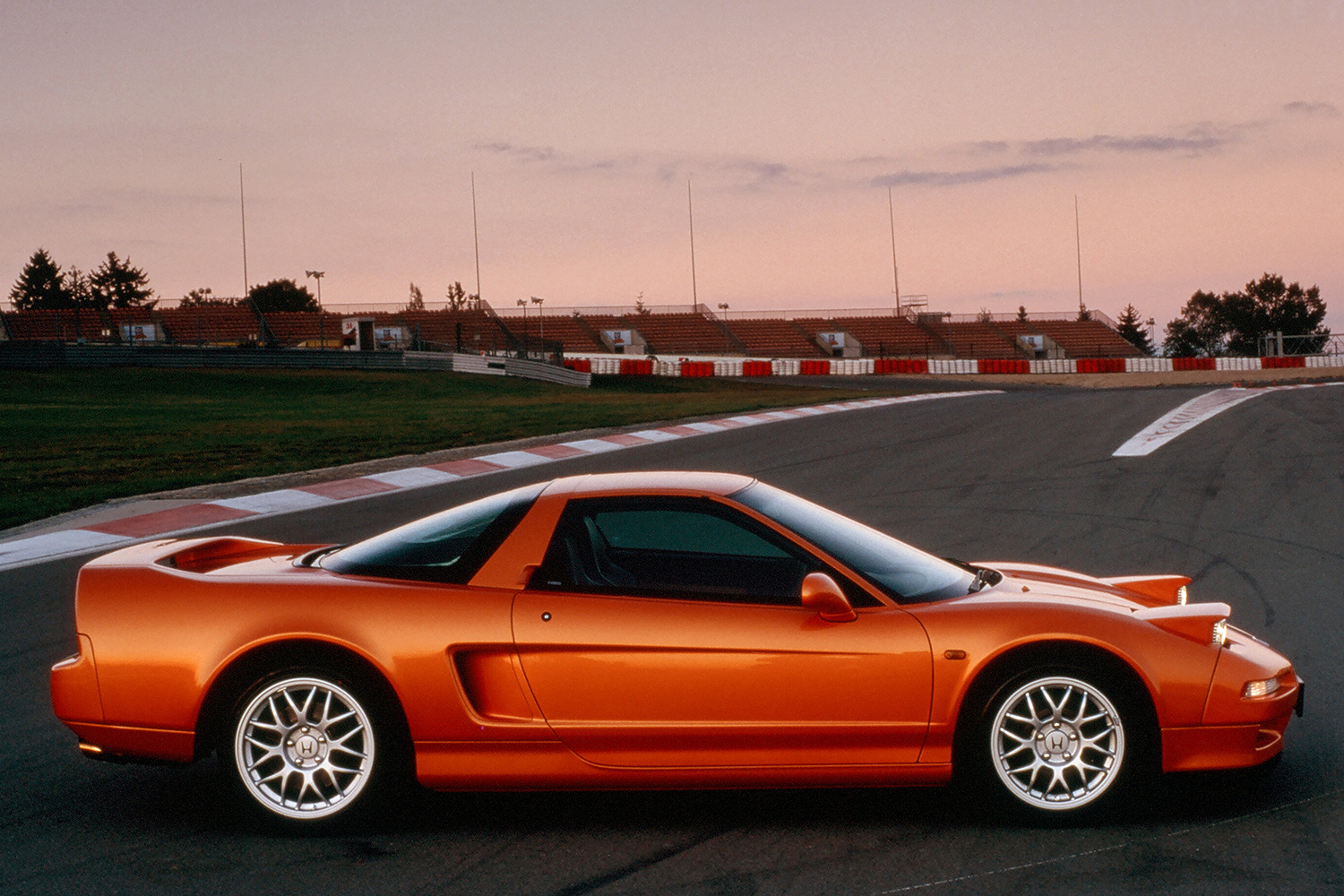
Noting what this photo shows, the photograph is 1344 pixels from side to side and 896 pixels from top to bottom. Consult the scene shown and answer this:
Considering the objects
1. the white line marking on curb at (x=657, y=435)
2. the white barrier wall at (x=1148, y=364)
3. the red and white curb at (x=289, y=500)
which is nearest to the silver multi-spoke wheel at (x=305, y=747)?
the red and white curb at (x=289, y=500)

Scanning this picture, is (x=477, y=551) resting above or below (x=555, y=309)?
below

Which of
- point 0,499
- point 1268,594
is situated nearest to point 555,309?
point 0,499

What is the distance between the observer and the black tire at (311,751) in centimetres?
395

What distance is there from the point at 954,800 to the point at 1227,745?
888 millimetres

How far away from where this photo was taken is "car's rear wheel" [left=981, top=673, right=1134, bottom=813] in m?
3.88

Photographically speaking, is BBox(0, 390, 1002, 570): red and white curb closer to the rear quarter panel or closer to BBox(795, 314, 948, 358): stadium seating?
the rear quarter panel

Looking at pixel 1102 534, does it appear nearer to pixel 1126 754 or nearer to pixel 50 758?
pixel 1126 754

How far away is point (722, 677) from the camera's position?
152 inches

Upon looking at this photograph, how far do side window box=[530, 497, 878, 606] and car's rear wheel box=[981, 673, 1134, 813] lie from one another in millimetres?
575

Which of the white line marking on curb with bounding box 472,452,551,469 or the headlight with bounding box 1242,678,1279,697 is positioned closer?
the headlight with bounding box 1242,678,1279,697

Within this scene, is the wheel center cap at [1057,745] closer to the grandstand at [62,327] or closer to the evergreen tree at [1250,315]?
the grandstand at [62,327]

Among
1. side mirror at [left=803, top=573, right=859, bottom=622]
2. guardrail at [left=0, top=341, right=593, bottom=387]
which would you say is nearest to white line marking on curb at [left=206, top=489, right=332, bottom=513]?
side mirror at [left=803, top=573, right=859, bottom=622]

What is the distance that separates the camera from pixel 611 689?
153 inches

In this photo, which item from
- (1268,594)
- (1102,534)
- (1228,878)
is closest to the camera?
(1228,878)
